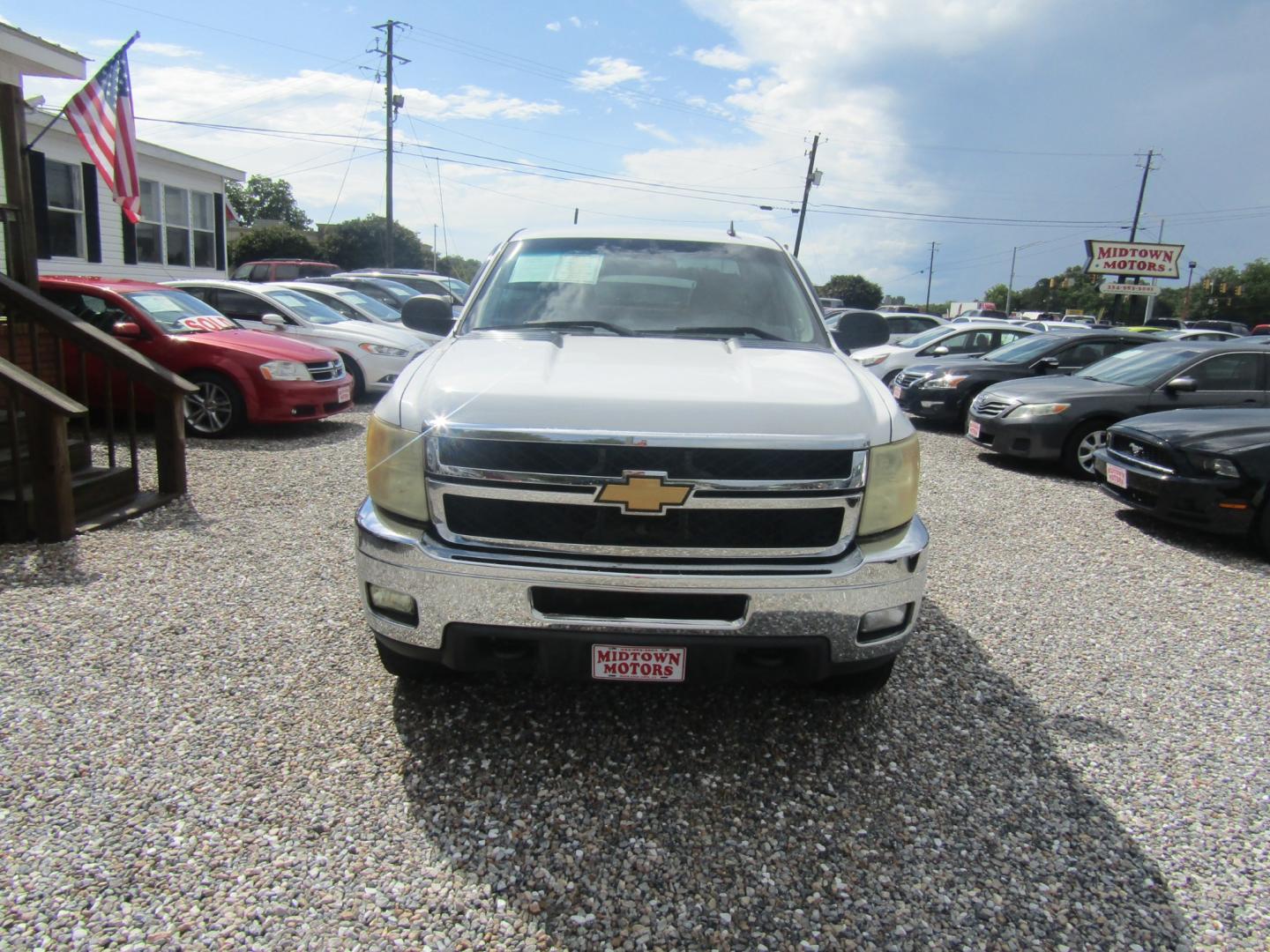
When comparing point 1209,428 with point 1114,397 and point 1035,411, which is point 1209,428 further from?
point 1035,411

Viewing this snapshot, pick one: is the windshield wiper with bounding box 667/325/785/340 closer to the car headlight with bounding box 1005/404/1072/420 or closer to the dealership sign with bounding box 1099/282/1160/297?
the car headlight with bounding box 1005/404/1072/420

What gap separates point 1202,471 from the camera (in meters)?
5.98

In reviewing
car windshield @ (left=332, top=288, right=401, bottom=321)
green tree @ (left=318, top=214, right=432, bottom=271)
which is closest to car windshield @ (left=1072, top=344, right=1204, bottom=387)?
car windshield @ (left=332, top=288, right=401, bottom=321)

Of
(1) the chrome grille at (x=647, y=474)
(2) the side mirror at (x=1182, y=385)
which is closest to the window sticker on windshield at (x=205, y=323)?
(1) the chrome grille at (x=647, y=474)

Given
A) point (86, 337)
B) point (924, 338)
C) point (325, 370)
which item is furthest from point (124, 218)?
point (924, 338)

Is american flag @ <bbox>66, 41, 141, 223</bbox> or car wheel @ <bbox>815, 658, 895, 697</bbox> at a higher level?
american flag @ <bbox>66, 41, 141, 223</bbox>

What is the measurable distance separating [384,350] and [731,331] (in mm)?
8558

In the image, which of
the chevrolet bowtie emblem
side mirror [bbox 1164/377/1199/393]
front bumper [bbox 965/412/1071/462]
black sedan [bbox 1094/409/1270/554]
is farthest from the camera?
front bumper [bbox 965/412/1071/462]

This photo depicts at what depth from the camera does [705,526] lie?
270cm

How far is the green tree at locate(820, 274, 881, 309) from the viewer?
5159 centimetres

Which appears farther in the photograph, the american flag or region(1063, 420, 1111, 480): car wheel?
→ the american flag

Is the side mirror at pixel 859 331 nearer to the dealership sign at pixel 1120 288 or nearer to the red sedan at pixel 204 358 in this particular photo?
the red sedan at pixel 204 358

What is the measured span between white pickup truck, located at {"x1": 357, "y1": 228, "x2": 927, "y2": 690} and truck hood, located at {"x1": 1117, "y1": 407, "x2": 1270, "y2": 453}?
14.7 feet

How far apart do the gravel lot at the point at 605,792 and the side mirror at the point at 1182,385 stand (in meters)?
4.51
